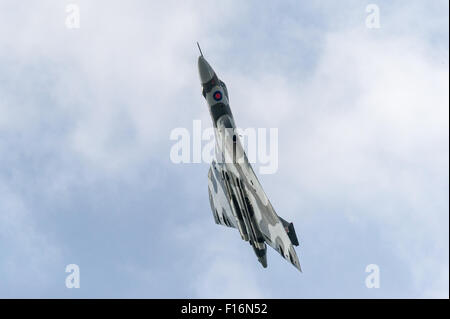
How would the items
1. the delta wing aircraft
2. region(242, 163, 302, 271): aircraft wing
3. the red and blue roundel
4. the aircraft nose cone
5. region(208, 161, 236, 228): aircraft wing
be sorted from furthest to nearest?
region(208, 161, 236, 228): aircraft wing, the red and blue roundel, the aircraft nose cone, the delta wing aircraft, region(242, 163, 302, 271): aircraft wing

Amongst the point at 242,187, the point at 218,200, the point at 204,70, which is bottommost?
the point at 242,187

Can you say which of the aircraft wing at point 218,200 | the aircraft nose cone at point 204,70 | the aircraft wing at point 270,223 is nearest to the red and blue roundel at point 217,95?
the aircraft nose cone at point 204,70

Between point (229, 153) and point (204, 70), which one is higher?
point (204, 70)

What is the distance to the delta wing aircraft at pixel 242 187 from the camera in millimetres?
46125

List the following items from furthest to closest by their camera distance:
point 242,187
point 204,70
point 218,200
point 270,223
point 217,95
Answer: point 218,200, point 217,95, point 204,70, point 242,187, point 270,223

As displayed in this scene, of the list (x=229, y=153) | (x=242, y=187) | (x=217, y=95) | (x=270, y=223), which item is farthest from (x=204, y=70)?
(x=270, y=223)

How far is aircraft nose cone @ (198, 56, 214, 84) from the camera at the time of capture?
1943 inches

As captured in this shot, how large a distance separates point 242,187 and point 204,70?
12.5 m

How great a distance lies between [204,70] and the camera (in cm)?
4941

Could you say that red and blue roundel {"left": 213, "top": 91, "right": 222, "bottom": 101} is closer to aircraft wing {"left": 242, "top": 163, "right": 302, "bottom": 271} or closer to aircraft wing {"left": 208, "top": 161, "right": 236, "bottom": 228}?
aircraft wing {"left": 242, "top": 163, "right": 302, "bottom": 271}

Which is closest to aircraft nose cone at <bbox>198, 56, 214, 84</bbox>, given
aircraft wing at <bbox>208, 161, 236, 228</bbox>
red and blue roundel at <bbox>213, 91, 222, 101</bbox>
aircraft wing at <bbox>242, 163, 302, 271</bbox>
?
red and blue roundel at <bbox>213, 91, 222, 101</bbox>

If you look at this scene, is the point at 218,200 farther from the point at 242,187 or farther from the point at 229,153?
the point at 229,153
